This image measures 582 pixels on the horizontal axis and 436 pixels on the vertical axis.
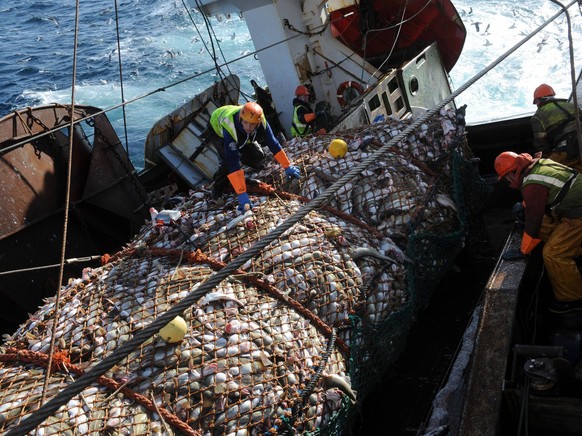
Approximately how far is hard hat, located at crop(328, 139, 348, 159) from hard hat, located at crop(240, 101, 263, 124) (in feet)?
2.60

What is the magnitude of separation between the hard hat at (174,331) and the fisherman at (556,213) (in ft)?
10.2

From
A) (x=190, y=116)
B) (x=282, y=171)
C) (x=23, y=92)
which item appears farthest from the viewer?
(x=23, y=92)

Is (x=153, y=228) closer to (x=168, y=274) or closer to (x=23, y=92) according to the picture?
(x=168, y=274)

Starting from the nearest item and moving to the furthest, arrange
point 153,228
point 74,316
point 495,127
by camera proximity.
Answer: point 74,316 → point 153,228 → point 495,127

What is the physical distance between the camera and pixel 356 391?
15.5 feet

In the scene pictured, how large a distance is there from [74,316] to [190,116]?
649 centimetres

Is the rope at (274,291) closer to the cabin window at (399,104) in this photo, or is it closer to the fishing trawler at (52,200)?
the fishing trawler at (52,200)

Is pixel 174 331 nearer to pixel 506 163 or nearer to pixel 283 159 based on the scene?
pixel 283 159

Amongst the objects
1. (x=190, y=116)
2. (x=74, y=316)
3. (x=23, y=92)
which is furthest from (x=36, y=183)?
(x=23, y=92)

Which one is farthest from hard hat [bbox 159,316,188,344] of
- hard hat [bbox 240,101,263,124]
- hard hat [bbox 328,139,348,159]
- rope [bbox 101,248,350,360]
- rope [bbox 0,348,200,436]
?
hard hat [bbox 328,139,348,159]

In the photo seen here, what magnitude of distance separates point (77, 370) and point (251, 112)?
112 inches

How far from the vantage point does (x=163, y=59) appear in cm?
2431

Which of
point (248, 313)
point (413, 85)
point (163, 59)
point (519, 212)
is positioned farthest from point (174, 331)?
point (163, 59)

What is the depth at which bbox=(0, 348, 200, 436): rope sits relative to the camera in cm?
388
